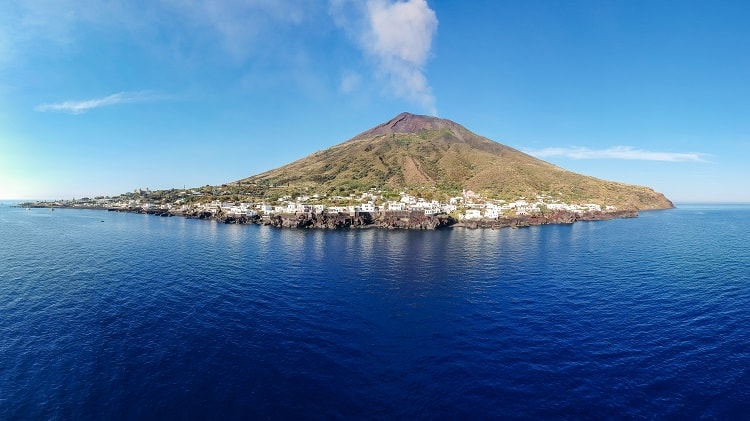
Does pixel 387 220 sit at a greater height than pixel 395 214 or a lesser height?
lesser

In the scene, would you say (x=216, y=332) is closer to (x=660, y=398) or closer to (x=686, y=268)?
(x=660, y=398)

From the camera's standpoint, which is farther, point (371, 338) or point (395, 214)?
point (395, 214)

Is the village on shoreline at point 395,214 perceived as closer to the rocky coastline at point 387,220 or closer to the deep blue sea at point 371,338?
the rocky coastline at point 387,220

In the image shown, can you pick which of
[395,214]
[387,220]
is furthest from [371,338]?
[395,214]

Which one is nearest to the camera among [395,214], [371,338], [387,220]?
[371,338]

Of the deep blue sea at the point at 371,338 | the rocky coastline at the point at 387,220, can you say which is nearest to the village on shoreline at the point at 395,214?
the rocky coastline at the point at 387,220

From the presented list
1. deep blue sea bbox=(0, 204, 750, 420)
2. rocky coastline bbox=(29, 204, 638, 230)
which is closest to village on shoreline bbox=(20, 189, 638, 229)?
rocky coastline bbox=(29, 204, 638, 230)

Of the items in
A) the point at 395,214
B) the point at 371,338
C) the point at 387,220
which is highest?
the point at 395,214

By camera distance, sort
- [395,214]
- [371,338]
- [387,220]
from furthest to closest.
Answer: [395,214], [387,220], [371,338]

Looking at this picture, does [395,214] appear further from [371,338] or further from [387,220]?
[371,338]
